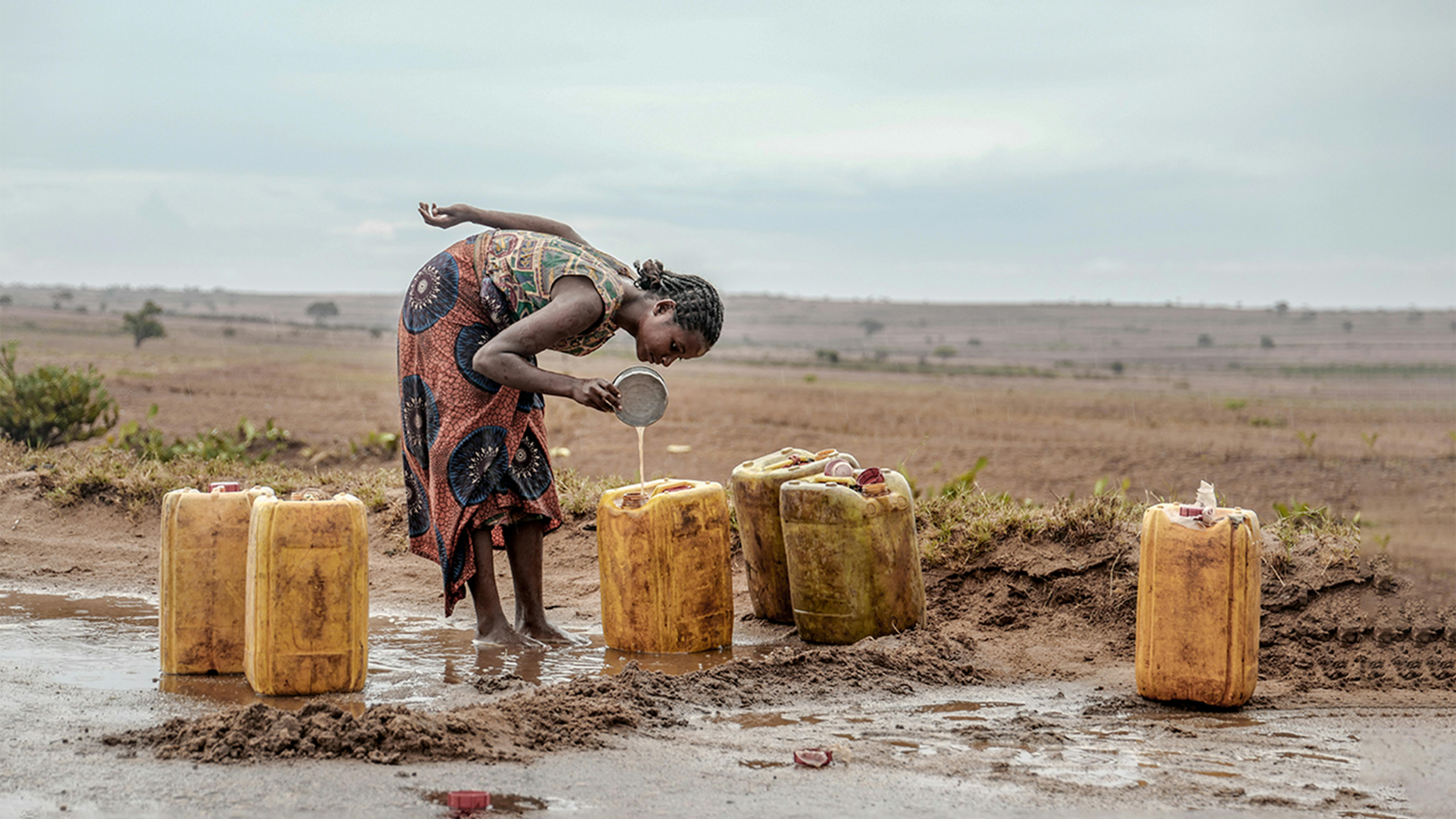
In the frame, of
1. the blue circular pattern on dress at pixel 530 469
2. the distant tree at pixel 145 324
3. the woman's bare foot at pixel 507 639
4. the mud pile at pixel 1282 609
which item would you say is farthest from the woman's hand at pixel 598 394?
the distant tree at pixel 145 324

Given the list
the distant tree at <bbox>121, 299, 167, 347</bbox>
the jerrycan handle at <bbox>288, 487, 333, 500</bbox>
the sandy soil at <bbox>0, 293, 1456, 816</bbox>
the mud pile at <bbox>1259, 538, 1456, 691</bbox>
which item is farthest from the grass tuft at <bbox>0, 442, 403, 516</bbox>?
the distant tree at <bbox>121, 299, 167, 347</bbox>

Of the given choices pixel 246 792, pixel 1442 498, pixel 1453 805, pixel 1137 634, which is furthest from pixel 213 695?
pixel 1442 498

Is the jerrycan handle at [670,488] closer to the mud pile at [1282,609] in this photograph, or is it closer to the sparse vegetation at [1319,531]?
→ the mud pile at [1282,609]

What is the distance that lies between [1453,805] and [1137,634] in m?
1.11

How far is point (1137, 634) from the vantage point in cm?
407

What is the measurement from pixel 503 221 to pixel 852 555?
193 centimetres

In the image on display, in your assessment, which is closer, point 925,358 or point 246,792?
point 246,792

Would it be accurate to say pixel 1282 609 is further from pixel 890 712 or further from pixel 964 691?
pixel 890 712

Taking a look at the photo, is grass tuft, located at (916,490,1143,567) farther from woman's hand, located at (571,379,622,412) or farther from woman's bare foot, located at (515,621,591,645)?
woman's hand, located at (571,379,622,412)

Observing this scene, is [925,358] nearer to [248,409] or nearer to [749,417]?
[749,417]

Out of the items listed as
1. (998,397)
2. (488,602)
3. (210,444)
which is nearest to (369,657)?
(488,602)

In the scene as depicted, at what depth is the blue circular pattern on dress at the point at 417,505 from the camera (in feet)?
15.6

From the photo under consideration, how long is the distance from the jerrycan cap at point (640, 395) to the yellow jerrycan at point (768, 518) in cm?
74

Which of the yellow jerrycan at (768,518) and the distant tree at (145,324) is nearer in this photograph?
the yellow jerrycan at (768,518)
